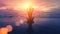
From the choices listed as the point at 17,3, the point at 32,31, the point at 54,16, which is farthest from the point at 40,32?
the point at 17,3

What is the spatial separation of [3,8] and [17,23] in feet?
0.91

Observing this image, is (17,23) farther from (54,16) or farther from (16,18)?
(54,16)

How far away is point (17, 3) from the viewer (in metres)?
2.65

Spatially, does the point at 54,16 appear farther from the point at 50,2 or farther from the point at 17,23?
the point at 17,23

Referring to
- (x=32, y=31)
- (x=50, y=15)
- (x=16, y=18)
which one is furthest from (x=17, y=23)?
(x=50, y=15)

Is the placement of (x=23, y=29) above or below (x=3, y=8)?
below

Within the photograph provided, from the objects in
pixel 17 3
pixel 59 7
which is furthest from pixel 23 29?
pixel 59 7

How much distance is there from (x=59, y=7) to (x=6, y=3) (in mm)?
723

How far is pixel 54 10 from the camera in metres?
2.64

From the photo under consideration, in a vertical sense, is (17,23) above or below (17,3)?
below

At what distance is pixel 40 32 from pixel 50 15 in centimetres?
27

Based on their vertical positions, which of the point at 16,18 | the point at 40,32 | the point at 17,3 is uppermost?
the point at 17,3

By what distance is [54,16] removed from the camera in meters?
2.60

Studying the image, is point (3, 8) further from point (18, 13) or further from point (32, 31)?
point (32, 31)
